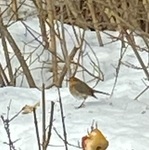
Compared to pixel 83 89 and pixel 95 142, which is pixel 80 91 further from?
pixel 95 142

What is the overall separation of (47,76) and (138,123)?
3.04m

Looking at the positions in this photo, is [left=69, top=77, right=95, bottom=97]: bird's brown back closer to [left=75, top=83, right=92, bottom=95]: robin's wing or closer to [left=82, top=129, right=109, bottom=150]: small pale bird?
[left=75, top=83, right=92, bottom=95]: robin's wing

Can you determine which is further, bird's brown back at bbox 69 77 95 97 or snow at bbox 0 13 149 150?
bird's brown back at bbox 69 77 95 97

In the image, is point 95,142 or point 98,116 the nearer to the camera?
point 95,142

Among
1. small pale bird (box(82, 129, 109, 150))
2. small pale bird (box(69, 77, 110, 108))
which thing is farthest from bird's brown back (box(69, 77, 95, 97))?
small pale bird (box(82, 129, 109, 150))

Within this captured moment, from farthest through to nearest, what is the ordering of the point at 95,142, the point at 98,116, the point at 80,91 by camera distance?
1. the point at 80,91
2. the point at 98,116
3. the point at 95,142

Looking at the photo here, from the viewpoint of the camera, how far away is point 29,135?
338 cm

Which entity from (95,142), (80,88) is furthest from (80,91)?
(95,142)

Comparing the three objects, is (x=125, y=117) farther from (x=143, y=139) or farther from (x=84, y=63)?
(x=84, y=63)

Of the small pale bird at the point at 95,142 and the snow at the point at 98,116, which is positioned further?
the snow at the point at 98,116

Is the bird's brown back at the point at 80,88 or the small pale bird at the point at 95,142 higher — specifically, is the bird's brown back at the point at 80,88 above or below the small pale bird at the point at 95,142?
below

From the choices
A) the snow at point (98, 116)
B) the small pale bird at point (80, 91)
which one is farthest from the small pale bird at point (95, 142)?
the small pale bird at point (80, 91)

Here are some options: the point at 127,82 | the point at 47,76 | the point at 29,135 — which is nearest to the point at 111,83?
the point at 127,82

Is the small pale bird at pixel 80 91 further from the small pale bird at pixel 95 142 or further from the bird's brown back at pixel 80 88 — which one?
the small pale bird at pixel 95 142
